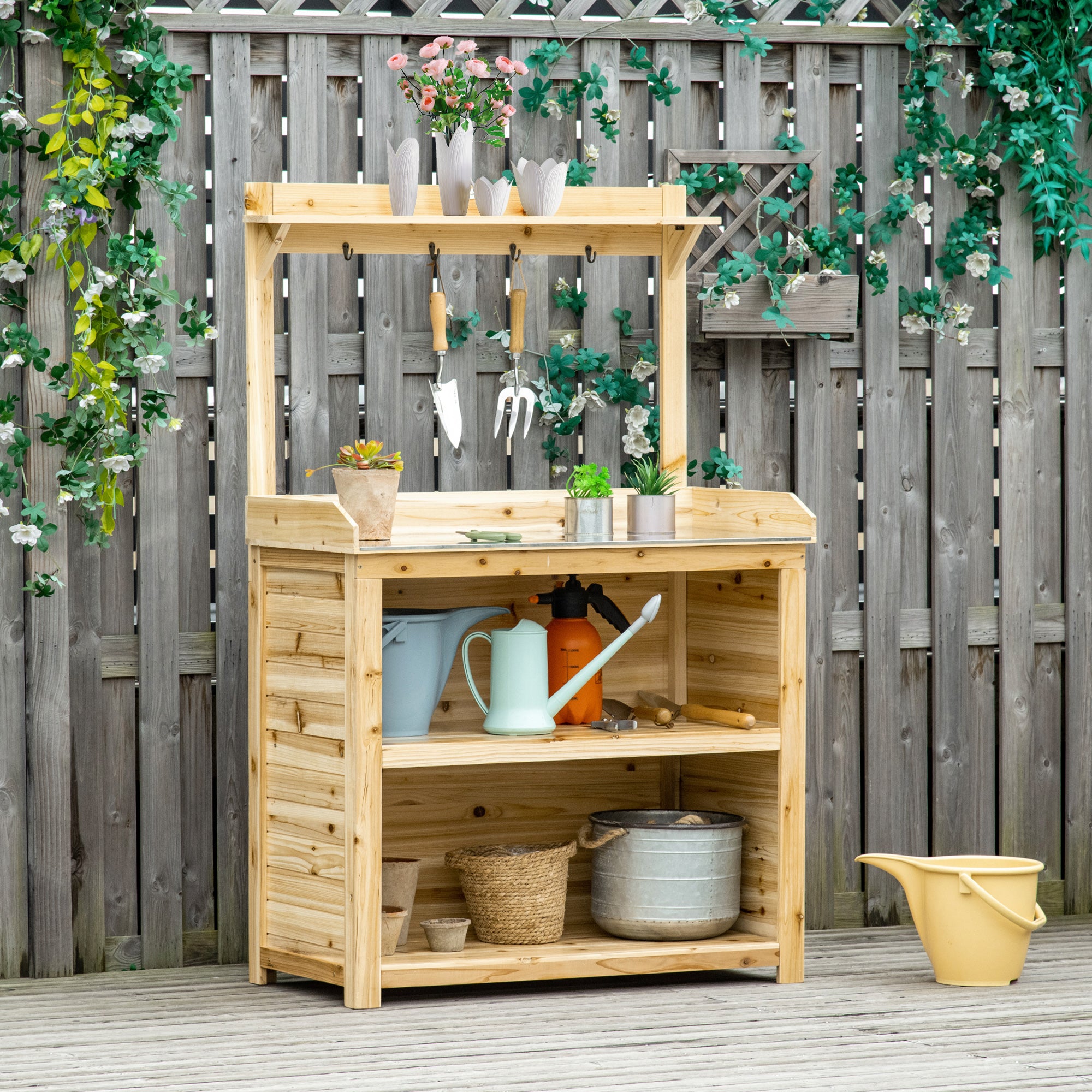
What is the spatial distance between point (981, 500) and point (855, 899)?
114 cm

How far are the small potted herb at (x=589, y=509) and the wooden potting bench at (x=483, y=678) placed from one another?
16 cm

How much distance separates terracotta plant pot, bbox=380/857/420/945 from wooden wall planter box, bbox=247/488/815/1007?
11 centimetres

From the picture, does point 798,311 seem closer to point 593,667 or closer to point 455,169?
point 455,169

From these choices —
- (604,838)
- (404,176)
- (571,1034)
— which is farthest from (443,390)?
(571,1034)

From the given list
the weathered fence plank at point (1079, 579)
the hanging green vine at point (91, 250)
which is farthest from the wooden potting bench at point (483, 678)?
the weathered fence plank at point (1079, 579)

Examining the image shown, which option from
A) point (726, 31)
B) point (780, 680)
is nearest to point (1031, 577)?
point (780, 680)

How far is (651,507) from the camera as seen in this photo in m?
3.68

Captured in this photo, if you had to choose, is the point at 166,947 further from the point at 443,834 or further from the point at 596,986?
the point at 596,986

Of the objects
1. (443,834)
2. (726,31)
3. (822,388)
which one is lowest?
→ (443,834)

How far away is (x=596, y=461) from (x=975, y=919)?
4.79 ft

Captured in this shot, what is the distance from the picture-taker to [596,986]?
3506 millimetres

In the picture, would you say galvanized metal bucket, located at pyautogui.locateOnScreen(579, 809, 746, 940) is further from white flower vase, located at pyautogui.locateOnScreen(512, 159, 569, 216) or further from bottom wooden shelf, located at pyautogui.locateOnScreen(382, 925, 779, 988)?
white flower vase, located at pyautogui.locateOnScreen(512, 159, 569, 216)

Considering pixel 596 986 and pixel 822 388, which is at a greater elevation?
pixel 822 388

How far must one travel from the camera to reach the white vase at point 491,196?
3.62 meters
